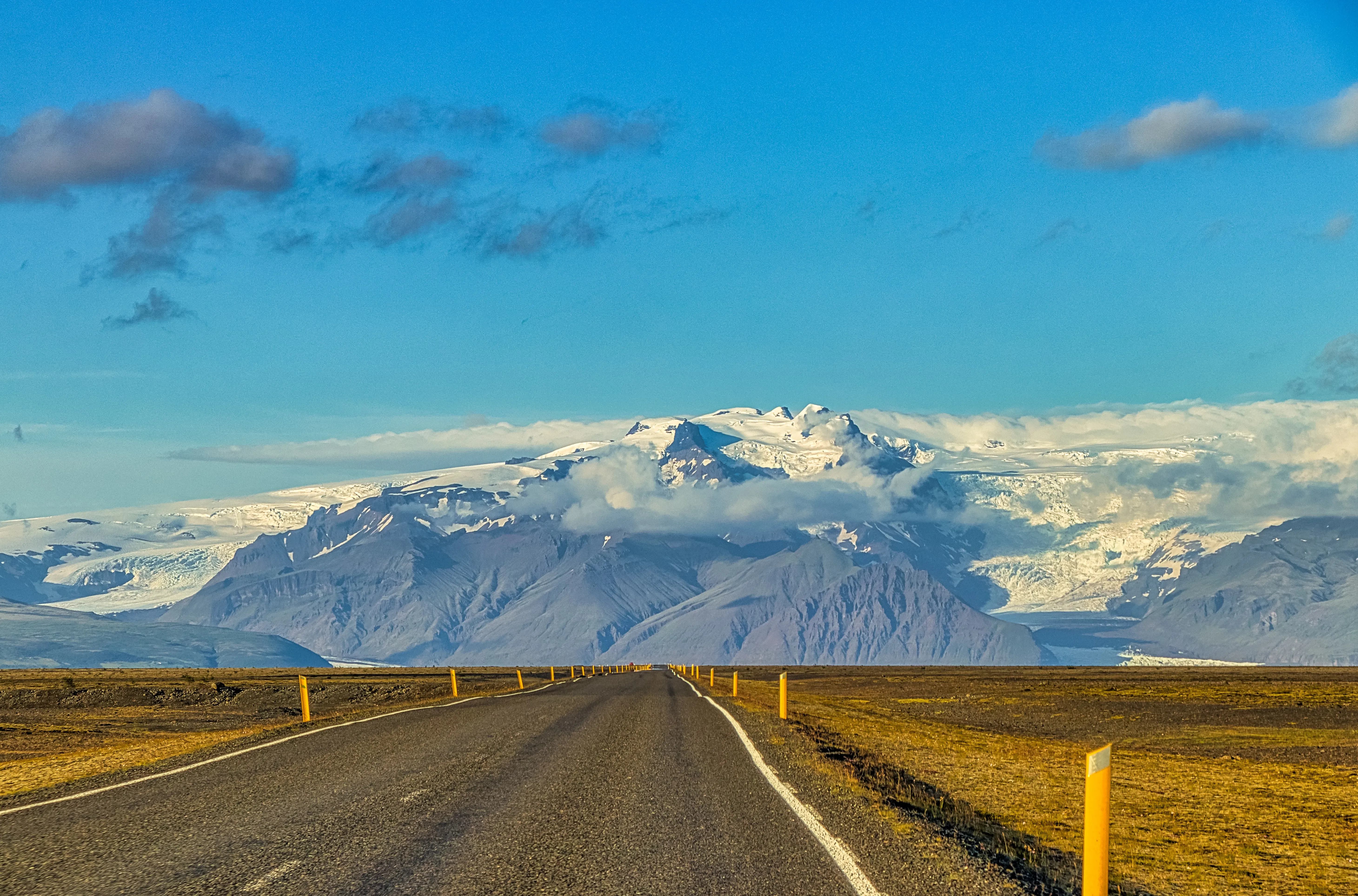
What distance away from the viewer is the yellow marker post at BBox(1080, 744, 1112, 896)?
32.6ft

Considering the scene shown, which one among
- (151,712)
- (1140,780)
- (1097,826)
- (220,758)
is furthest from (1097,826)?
(151,712)

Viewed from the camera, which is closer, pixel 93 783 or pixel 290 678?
pixel 93 783

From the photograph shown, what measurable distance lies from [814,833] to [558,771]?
691cm

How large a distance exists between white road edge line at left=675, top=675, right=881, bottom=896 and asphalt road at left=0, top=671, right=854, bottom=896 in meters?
0.14

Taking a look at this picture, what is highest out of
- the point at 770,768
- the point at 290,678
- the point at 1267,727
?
the point at 770,768

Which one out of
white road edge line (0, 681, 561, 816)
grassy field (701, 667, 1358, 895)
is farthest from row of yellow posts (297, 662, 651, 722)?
grassy field (701, 667, 1358, 895)

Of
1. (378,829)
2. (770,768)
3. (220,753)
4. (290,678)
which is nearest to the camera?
(378,829)

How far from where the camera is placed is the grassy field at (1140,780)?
1453 centimetres

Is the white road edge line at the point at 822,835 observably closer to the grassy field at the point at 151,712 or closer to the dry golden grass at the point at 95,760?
the dry golden grass at the point at 95,760

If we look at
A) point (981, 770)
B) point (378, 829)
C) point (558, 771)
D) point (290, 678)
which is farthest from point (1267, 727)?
point (290, 678)

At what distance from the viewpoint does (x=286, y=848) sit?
1300 cm

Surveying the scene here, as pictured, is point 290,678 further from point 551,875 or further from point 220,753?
point 551,875

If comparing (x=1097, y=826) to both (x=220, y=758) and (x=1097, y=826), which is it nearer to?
(x=1097, y=826)

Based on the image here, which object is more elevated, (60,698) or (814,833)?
(814,833)
